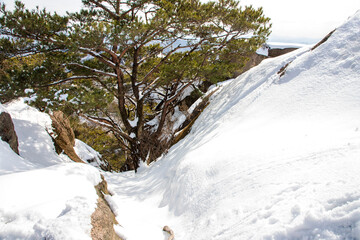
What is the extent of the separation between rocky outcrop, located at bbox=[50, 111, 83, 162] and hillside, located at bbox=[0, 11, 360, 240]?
299 centimetres

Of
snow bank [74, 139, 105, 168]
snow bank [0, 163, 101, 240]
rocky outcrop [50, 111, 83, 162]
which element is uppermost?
rocky outcrop [50, 111, 83, 162]

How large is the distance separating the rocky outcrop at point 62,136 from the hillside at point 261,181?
2.99 m

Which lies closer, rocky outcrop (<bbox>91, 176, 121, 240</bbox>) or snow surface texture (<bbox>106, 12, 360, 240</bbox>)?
snow surface texture (<bbox>106, 12, 360, 240</bbox>)

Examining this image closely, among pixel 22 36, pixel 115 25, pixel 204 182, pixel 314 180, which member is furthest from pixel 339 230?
pixel 22 36

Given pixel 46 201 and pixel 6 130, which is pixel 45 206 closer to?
pixel 46 201

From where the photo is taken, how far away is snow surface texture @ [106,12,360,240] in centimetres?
178

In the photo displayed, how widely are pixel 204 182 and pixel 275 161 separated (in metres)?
1.32

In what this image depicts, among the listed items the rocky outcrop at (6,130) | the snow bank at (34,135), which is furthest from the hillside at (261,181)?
the snow bank at (34,135)

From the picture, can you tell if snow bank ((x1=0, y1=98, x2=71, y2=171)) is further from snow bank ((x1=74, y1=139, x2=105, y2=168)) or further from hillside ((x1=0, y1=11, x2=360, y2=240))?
snow bank ((x1=74, y1=139, x2=105, y2=168))

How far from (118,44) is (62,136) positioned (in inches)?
162

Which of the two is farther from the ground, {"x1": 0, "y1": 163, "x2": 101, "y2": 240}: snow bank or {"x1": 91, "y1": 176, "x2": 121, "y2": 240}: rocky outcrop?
{"x1": 0, "y1": 163, "x2": 101, "y2": 240}: snow bank

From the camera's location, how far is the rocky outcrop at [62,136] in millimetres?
7414

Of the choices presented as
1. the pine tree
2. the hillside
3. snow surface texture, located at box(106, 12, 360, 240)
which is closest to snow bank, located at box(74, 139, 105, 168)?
the pine tree

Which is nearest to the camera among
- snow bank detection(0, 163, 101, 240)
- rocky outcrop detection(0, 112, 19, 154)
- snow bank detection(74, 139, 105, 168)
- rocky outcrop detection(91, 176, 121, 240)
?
snow bank detection(0, 163, 101, 240)
